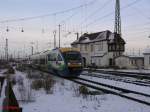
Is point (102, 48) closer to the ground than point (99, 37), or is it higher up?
closer to the ground

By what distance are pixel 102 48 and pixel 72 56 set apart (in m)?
42.4

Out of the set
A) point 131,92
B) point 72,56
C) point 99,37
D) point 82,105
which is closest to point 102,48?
point 99,37

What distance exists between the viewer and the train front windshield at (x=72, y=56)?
29422 mm

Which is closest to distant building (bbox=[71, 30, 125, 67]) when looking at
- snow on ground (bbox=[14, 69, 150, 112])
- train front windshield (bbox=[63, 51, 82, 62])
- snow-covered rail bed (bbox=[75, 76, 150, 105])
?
train front windshield (bbox=[63, 51, 82, 62])

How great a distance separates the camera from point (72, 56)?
2986cm

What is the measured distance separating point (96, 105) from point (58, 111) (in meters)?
1.89

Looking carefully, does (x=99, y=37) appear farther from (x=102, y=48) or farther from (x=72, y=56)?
(x=72, y=56)

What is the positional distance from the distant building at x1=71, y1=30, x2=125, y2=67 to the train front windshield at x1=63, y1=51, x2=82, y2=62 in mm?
34689

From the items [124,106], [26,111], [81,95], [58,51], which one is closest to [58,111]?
[26,111]

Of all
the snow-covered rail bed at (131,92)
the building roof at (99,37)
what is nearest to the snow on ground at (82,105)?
the snow-covered rail bed at (131,92)

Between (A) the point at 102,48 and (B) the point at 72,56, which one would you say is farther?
(A) the point at 102,48

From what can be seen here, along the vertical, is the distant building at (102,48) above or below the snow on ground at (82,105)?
above

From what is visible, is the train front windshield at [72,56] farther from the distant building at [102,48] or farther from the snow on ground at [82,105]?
the distant building at [102,48]

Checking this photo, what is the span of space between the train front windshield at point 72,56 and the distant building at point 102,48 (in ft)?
114
